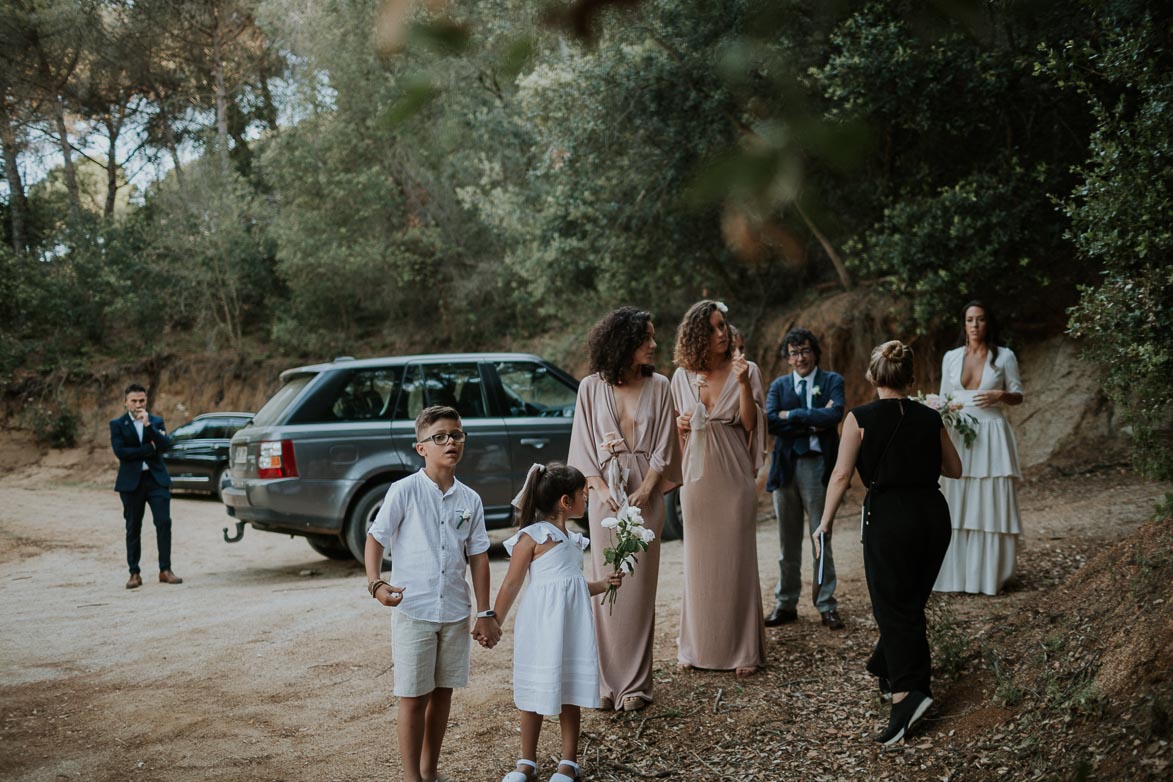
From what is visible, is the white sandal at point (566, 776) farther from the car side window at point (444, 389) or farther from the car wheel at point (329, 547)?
the car wheel at point (329, 547)

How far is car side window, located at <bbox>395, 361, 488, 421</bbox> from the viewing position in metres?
9.48

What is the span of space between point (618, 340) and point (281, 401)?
5.28 meters

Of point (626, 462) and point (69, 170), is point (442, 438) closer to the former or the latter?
point (626, 462)

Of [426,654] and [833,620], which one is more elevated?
[426,654]

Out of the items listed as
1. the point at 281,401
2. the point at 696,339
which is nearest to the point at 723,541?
the point at 696,339

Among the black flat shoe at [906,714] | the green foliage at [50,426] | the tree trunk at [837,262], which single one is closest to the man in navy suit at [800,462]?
the black flat shoe at [906,714]

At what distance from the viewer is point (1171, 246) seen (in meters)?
5.59

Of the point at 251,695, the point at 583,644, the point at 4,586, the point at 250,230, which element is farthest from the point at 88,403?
the point at 583,644

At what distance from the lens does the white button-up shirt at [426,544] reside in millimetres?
3814

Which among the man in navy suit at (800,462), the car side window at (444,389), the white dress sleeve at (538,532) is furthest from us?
the car side window at (444,389)

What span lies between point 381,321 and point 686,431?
65.1 feet

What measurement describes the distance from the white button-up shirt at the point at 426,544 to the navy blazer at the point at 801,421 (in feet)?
9.84

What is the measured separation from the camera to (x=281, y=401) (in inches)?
362

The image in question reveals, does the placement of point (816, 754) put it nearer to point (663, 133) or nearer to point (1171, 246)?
point (1171, 246)
